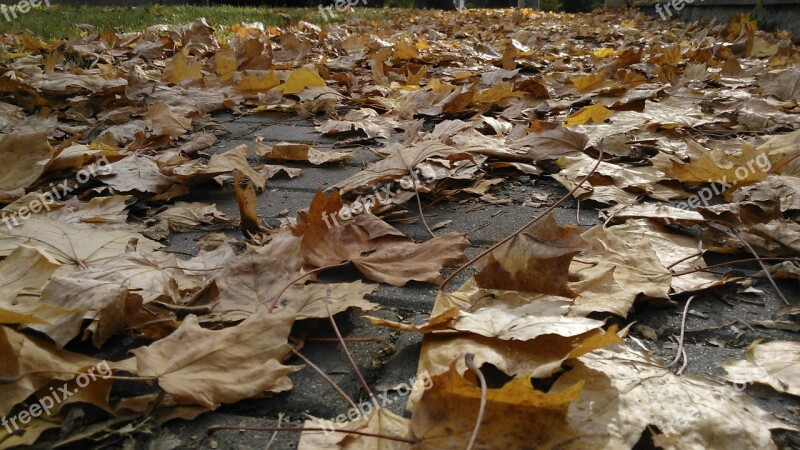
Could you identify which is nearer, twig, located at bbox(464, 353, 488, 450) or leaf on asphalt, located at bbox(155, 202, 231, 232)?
twig, located at bbox(464, 353, 488, 450)

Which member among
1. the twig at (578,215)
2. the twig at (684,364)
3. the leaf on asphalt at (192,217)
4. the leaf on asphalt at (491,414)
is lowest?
the leaf on asphalt at (192,217)

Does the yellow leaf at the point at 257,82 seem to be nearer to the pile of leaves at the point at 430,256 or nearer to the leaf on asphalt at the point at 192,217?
the pile of leaves at the point at 430,256

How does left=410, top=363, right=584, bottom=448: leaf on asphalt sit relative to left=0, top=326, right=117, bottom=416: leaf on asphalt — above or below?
above

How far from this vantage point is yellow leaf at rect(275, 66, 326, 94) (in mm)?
3131

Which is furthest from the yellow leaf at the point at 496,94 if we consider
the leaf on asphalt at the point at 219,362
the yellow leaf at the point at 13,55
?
the yellow leaf at the point at 13,55

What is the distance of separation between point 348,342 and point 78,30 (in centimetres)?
562

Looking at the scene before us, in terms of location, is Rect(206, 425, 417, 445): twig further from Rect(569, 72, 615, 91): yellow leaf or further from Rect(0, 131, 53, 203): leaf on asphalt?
Rect(569, 72, 615, 91): yellow leaf

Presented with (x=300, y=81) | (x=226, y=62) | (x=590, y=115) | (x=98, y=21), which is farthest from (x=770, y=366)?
(x=98, y=21)

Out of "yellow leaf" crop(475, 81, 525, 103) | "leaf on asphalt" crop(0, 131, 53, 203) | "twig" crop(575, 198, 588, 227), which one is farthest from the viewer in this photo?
"yellow leaf" crop(475, 81, 525, 103)

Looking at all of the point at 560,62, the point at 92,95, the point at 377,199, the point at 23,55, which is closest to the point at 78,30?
the point at 23,55

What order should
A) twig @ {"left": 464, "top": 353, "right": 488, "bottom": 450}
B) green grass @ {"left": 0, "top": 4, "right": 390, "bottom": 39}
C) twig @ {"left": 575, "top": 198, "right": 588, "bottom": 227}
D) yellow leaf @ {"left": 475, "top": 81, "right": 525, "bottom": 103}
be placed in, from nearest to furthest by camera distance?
twig @ {"left": 464, "top": 353, "right": 488, "bottom": 450}, twig @ {"left": 575, "top": 198, "right": 588, "bottom": 227}, yellow leaf @ {"left": 475, "top": 81, "right": 525, "bottom": 103}, green grass @ {"left": 0, "top": 4, "right": 390, "bottom": 39}

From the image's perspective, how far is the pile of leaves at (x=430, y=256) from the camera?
0.83 metres

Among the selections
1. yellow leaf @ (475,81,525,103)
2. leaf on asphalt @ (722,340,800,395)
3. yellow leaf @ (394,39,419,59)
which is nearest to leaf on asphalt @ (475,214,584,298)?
leaf on asphalt @ (722,340,800,395)

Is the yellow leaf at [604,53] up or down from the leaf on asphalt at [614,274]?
up
